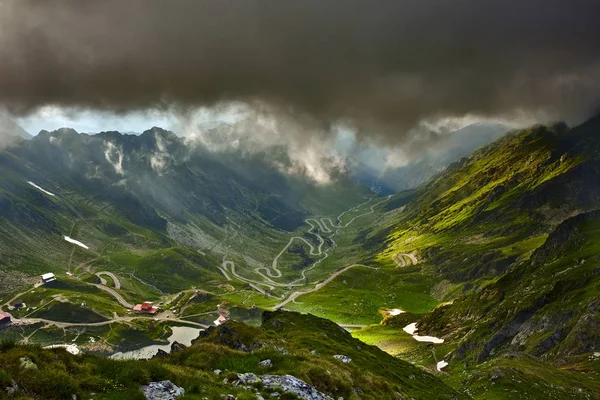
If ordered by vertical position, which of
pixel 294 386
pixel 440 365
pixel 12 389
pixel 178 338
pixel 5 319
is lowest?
pixel 440 365

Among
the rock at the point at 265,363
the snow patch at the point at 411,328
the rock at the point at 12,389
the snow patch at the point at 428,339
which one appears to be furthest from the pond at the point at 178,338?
the rock at the point at 12,389

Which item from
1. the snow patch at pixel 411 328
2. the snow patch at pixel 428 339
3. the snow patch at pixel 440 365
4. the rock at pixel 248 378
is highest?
the rock at pixel 248 378

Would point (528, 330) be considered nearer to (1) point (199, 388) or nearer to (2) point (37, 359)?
(1) point (199, 388)

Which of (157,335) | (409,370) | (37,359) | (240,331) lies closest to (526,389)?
(409,370)

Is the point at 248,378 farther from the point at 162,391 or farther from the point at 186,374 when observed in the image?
the point at 162,391

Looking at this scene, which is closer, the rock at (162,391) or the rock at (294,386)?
the rock at (162,391)

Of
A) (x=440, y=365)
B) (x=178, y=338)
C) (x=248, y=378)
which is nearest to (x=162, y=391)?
(x=248, y=378)

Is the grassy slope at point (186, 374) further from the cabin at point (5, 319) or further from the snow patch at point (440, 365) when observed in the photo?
the cabin at point (5, 319)

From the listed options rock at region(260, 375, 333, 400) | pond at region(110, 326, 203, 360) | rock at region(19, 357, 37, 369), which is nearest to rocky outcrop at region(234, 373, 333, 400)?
rock at region(260, 375, 333, 400)

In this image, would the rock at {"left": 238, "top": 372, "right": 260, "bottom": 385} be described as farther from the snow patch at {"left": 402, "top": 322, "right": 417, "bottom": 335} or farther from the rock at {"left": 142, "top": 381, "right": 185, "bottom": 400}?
the snow patch at {"left": 402, "top": 322, "right": 417, "bottom": 335}
